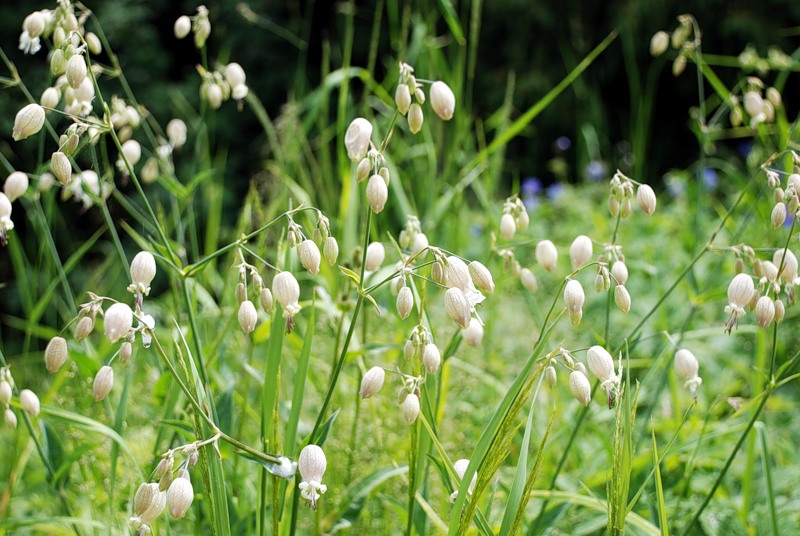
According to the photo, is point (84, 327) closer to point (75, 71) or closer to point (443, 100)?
point (75, 71)

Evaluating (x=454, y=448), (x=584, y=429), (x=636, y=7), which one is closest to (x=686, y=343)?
(x=584, y=429)

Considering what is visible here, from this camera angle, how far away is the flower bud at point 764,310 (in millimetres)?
1096

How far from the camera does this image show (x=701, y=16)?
5.07m

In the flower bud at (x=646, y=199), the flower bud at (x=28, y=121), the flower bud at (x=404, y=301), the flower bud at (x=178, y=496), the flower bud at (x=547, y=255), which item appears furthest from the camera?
the flower bud at (x=547, y=255)

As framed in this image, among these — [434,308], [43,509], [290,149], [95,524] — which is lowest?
[43,509]

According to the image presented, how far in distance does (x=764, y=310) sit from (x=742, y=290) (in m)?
0.04

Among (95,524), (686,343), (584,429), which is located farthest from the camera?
(686,343)

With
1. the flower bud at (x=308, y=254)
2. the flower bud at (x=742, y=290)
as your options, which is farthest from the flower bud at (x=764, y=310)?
the flower bud at (x=308, y=254)

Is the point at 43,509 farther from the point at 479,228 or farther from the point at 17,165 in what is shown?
the point at 17,165

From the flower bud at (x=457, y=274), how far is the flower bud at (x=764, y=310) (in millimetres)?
452

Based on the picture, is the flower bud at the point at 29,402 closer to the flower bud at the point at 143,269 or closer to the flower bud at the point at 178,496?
the flower bud at the point at 143,269

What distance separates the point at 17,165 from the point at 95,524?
476 centimetres

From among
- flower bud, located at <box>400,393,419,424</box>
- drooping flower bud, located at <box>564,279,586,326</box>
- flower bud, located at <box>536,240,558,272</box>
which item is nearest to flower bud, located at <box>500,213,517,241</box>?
flower bud, located at <box>536,240,558,272</box>

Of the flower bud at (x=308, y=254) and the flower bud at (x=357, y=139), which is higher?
the flower bud at (x=357, y=139)
